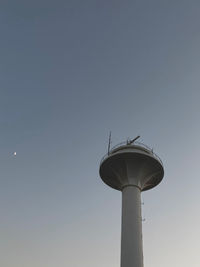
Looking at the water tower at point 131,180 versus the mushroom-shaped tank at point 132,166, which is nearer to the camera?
the water tower at point 131,180

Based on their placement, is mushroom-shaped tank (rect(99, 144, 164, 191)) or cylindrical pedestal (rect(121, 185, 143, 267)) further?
mushroom-shaped tank (rect(99, 144, 164, 191))

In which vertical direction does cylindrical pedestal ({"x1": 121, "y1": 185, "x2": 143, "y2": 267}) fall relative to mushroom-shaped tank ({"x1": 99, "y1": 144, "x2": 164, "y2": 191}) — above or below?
below

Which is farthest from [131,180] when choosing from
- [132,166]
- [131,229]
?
[131,229]

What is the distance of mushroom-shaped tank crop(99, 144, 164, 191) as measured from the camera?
31.8 m

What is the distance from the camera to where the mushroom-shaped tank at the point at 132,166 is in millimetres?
31781

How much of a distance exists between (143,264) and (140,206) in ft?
19.4

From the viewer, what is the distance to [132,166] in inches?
1262

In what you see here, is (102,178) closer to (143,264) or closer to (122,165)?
(122,165)

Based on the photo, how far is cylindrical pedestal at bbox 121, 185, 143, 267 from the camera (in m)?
26.9

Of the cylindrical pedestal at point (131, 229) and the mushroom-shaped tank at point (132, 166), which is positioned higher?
the mushroom-shaped tank at point (132, 166)

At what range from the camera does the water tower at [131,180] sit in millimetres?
27453

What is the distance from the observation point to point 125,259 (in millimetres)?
26969

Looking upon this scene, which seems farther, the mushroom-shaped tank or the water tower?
the mushroom-shaped tank

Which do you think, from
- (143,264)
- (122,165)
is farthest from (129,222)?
(122,165)
